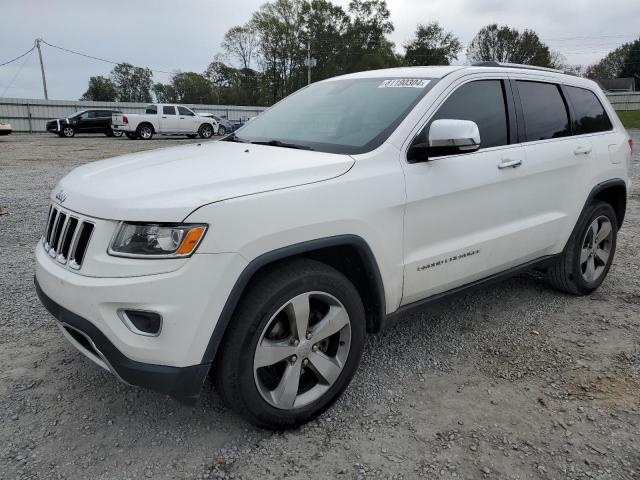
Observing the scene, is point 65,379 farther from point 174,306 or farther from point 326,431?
point 326,431

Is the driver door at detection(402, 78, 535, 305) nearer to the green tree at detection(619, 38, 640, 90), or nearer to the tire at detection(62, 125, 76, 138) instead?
the tire at detection(62, 125, 76, 138)

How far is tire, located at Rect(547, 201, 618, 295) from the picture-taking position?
159 inches

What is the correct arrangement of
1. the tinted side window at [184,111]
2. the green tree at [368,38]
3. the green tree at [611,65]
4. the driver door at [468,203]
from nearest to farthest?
the driver door at [468,203] → the tinted side window at [184,111] → the green tree at [368,38] → the green tree at [611,65]

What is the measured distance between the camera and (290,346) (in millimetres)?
2395

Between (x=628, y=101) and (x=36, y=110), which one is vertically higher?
(x=628, y=101)

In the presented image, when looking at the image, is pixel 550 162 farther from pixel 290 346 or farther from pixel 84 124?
pixel 84 124

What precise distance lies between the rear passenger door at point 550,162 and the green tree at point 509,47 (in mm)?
68196

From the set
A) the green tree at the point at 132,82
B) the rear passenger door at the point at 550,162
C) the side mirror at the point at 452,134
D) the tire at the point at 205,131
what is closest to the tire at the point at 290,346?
the side mirror at the point at 452,134

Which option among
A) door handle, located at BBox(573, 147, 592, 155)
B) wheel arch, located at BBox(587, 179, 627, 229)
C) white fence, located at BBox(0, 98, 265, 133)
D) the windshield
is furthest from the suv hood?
white fence, located at BBox(0, 98, 265, 133)

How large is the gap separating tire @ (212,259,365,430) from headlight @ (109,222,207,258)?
368 mm

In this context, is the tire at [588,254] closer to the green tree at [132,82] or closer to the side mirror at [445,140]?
the side mirror at [445,140]

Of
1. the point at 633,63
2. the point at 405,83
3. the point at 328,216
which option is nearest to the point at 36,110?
the point at 405,83

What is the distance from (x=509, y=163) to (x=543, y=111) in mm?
756

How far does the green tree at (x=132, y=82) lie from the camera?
74.1m
